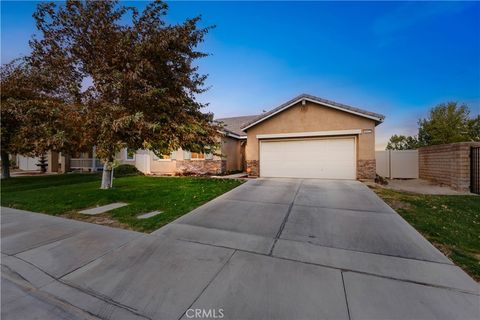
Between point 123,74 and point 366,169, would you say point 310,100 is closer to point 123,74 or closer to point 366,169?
point 366,169

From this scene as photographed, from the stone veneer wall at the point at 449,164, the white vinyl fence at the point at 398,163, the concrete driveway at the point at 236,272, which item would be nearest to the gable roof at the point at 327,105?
the stone veneer wall at the point at 449,164

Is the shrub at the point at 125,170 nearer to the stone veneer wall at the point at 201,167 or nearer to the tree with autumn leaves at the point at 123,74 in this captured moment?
the stone veneer wall at the point at 201,167

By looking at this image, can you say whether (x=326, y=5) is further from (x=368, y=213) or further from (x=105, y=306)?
(x=105, y=306)

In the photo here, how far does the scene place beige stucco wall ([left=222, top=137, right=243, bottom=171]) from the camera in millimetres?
15081

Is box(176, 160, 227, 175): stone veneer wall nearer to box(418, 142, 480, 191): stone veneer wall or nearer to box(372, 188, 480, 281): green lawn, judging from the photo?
box(372, 188, 480, 281): green lawn

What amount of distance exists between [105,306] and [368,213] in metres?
5.67

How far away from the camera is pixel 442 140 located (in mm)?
20891

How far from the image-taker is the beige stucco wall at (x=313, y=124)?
10672 mm

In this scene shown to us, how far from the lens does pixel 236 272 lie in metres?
2.91

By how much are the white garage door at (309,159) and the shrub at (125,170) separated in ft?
32.5

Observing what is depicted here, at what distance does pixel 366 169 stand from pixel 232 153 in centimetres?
889

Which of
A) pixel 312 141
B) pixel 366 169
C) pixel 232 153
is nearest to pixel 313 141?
pixel 312 141

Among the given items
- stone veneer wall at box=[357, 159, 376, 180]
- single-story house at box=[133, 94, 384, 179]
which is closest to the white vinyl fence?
stone veneer wall at box=[357, 159, 376, 180]

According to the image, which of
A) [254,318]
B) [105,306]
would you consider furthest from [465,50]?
[105,306]
